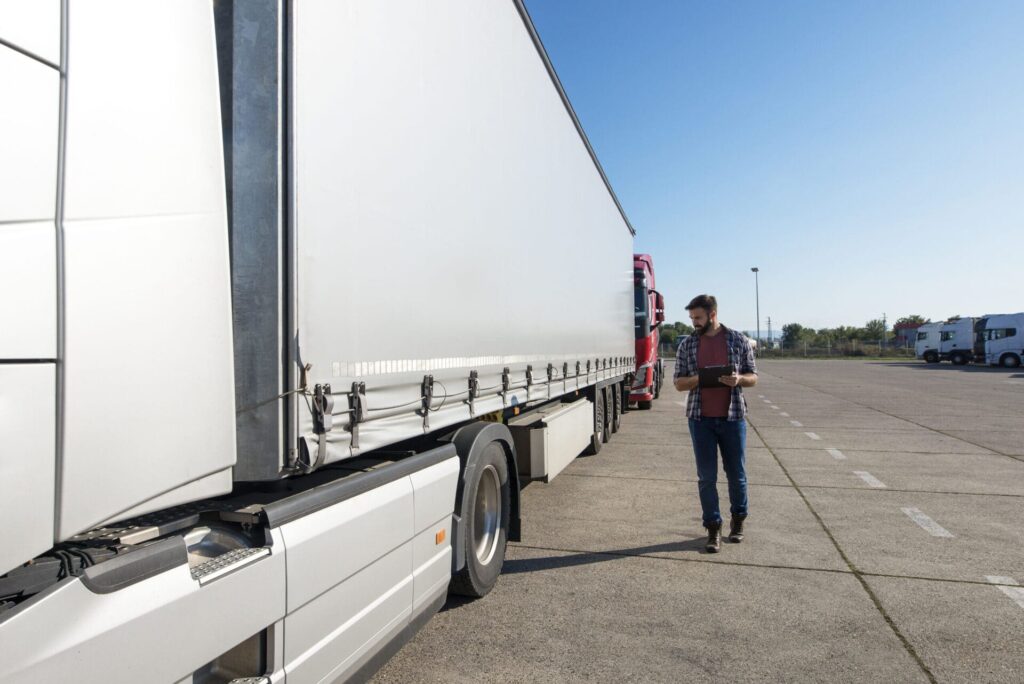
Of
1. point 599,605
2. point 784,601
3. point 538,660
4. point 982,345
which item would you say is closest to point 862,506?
point 784,601

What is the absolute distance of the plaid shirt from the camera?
5090mm

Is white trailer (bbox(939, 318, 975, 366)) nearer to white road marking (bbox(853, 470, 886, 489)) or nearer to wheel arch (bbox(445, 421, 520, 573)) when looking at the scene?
white road marking (bbox(853, 470, 886, 489))

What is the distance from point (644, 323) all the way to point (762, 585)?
34.0 feet

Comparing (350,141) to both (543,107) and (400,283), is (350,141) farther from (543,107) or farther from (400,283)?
(543,107)

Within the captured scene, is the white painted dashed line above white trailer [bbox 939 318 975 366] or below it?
below

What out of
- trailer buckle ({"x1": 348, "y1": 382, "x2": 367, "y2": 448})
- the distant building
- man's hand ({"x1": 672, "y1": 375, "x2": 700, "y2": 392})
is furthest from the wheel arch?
the distant building

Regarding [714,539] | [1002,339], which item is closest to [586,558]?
[714,539]

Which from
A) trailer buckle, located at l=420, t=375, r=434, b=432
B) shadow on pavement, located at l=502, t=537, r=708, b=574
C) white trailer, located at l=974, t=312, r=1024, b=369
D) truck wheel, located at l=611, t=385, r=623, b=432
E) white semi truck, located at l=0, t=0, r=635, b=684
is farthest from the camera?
white trailer, located at l=974, t=312, r=1024, b=369

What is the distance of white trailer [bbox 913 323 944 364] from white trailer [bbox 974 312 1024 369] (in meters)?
5.58

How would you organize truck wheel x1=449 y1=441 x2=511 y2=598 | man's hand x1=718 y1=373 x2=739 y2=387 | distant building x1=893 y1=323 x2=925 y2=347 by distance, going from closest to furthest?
truck wheel x1=449 y1=441 x2=511 y2=598, man's hand x1=718 y1=373 x2=739 y2=387, distant building x1=893 y1=323 x2=925 y2=347

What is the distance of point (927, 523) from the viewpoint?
5.86 metres

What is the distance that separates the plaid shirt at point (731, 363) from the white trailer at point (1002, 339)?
43.3 metres

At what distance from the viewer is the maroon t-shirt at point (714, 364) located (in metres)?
5.10

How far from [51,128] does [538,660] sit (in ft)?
9.75
